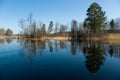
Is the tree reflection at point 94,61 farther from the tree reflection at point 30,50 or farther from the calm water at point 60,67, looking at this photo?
the tree reflection at point 30,50

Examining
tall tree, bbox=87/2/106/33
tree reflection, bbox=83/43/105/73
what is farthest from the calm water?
tall tree, bbox=87/2/106/33

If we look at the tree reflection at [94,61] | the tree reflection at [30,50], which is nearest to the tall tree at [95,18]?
the tree reflection at [30,50]

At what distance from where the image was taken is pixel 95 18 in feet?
140

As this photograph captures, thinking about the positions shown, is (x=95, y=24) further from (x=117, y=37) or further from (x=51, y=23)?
(x=51, y=23)

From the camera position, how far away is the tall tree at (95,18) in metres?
42.2

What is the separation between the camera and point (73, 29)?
59.5 metres

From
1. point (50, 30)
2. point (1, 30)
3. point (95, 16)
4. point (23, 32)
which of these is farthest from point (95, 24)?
point (1, 30)

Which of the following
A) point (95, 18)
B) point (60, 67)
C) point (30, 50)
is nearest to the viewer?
point (60, 67)

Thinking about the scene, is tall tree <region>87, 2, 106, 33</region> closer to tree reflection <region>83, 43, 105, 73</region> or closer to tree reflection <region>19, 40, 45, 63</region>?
tree reflection <region>19, 40, 45, 63</region>

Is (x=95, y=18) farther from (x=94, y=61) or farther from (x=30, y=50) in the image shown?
(x=94, y=61)

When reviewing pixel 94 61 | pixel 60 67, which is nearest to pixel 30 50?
pixel 94 61

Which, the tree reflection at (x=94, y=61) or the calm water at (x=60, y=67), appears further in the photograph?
the tree reflection at (x=94, y=61)

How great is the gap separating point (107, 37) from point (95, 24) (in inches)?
183

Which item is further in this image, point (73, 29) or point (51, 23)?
point (51, 23)
